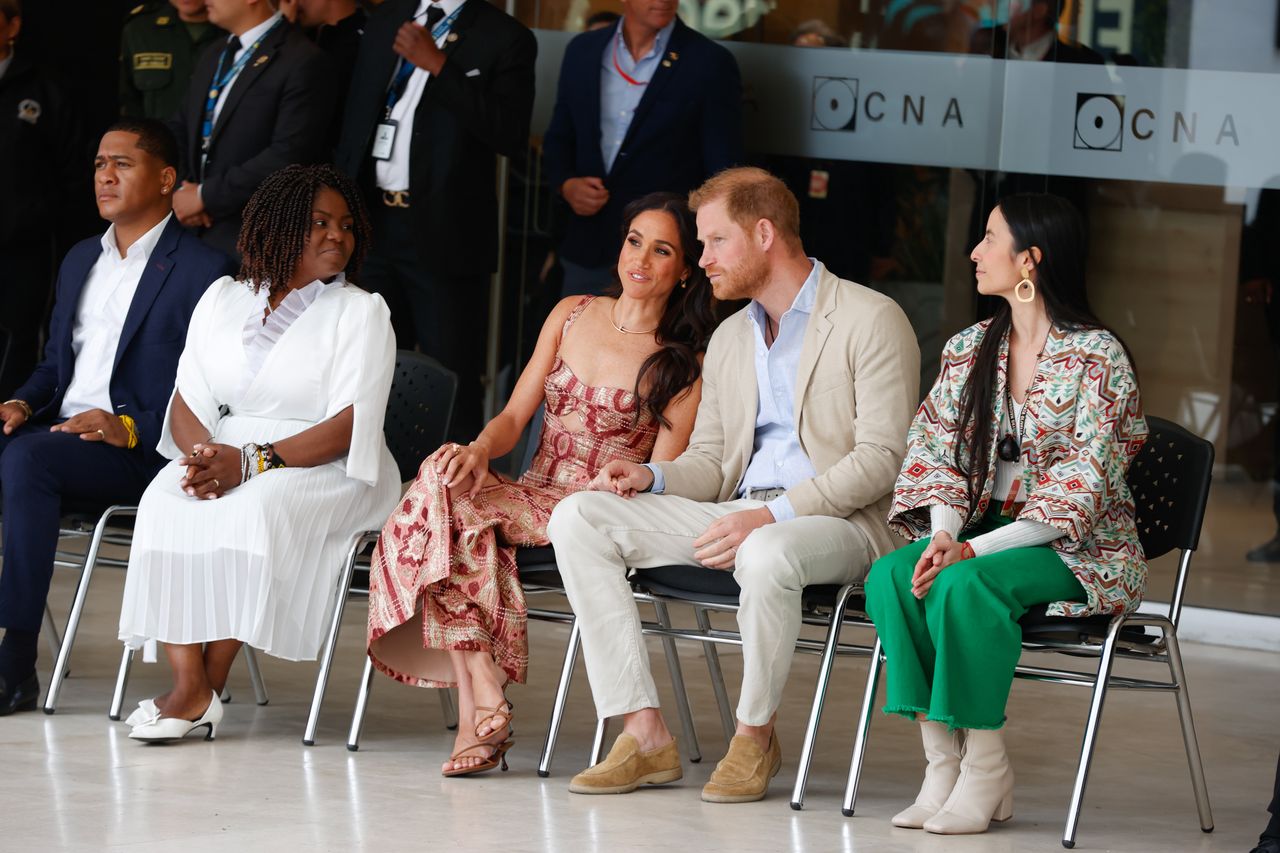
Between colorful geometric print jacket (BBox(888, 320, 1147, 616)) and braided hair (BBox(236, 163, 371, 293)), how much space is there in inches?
67.4

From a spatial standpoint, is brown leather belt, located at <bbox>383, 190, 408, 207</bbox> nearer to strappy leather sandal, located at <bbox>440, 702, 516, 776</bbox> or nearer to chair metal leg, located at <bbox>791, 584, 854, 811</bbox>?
strappy leather sandal, located at <bbox>440, 702, 516, 776</bbox>

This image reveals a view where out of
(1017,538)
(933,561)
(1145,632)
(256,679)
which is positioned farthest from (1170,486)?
(256,679)

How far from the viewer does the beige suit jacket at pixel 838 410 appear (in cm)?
436

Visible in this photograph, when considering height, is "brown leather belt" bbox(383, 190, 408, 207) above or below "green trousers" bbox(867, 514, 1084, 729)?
above

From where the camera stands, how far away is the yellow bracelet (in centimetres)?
513

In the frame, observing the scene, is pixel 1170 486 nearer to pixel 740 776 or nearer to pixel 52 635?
pixel 740 776

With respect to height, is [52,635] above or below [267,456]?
below

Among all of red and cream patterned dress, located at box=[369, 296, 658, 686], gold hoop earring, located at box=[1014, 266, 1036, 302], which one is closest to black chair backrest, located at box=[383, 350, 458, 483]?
red and cream patterned dress, located at box=[369, 296, 658, 686]

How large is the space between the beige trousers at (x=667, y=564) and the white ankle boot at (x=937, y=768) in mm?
335

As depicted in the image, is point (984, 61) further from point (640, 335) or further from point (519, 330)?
point (640, 335)

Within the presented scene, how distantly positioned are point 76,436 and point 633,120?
264cm

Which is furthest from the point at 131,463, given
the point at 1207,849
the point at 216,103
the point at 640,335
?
the point at 1207,849

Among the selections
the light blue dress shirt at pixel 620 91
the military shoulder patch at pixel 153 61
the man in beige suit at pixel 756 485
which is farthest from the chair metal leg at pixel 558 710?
the military shoulder patch at pixel 153 61

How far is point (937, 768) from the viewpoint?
13.5 feet
